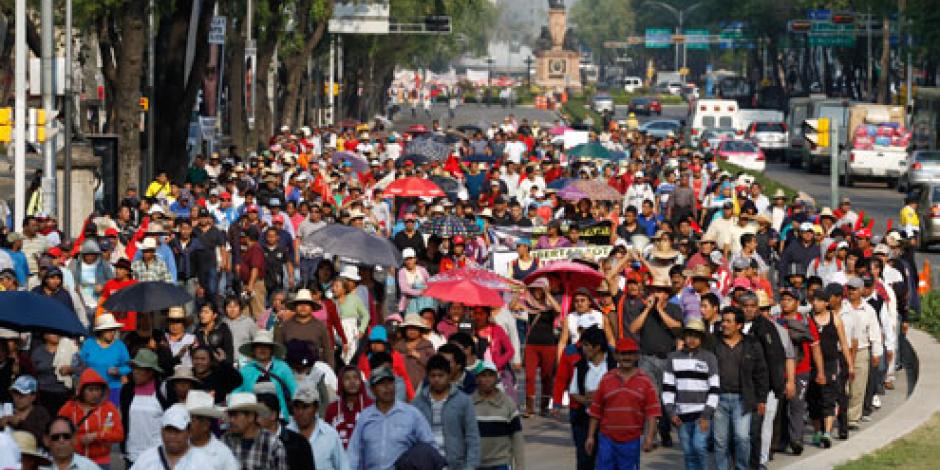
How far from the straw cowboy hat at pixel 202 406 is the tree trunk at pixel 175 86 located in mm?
24980

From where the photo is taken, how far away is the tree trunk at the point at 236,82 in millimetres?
51531

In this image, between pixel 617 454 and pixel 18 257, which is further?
pixel 18 257

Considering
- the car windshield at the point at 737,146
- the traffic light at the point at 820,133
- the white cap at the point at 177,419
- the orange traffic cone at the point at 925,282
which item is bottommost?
the orange traffic cone at the point at 925,282

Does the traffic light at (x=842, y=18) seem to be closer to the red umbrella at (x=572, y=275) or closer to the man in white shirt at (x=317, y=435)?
the red umbrella at (x=572, y=275)

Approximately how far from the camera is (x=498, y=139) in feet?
155

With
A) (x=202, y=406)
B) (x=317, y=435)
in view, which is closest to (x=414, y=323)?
(x=317, y=435)

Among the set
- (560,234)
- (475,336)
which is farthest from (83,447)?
(560,234)

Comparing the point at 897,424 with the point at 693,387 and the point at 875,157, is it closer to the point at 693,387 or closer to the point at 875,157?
the point at 693,387

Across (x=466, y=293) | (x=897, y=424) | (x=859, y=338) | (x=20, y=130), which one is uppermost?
(x=20, y=130)

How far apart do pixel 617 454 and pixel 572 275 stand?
5.59 meters

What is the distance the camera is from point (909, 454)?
15852 millimetres

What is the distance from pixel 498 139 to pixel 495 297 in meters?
30.5

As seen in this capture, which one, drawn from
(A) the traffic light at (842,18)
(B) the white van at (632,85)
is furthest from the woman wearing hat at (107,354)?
(B) the white van at (632,85)

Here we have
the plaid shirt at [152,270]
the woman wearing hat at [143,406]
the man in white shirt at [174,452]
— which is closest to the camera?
the man in white shirt at [174,452]
